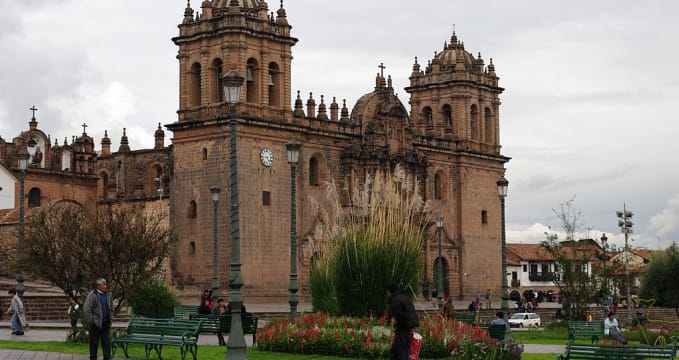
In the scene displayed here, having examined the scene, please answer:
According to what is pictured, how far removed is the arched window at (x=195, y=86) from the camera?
150 feet

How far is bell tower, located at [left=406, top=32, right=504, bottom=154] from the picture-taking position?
58.0 m

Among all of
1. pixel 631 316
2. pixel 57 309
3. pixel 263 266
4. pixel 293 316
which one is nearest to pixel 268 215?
pixel 263 266

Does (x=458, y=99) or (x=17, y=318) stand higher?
(x=458, y=99)

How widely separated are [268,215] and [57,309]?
13763 millimetres

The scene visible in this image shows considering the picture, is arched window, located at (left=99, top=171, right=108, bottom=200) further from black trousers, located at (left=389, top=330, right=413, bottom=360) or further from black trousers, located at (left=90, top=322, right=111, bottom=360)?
black trousers, located at (left=389, top=330, right=413, bottom=360)

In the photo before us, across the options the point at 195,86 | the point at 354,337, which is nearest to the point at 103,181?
the point at 195,86

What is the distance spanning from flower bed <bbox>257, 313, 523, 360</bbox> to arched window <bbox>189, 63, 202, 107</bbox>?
25646 mm

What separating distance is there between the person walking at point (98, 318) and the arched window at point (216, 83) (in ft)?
90.7

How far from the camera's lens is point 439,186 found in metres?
56.4


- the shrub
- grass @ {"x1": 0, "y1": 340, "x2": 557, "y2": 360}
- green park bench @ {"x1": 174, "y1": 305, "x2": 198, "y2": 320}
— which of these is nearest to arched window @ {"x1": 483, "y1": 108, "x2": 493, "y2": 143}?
green park bench @ {"x1": 174, "y1": 305, "x2": 198, "y2": 320}

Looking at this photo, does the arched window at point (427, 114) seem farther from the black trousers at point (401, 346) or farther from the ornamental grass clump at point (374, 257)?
the black trousers at point (401, 346)

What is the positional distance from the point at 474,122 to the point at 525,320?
69.1 feet

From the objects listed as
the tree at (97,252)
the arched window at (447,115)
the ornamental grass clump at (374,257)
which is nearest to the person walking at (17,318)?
the tree at (97,252)

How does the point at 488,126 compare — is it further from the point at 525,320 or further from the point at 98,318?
the point at 98,318
